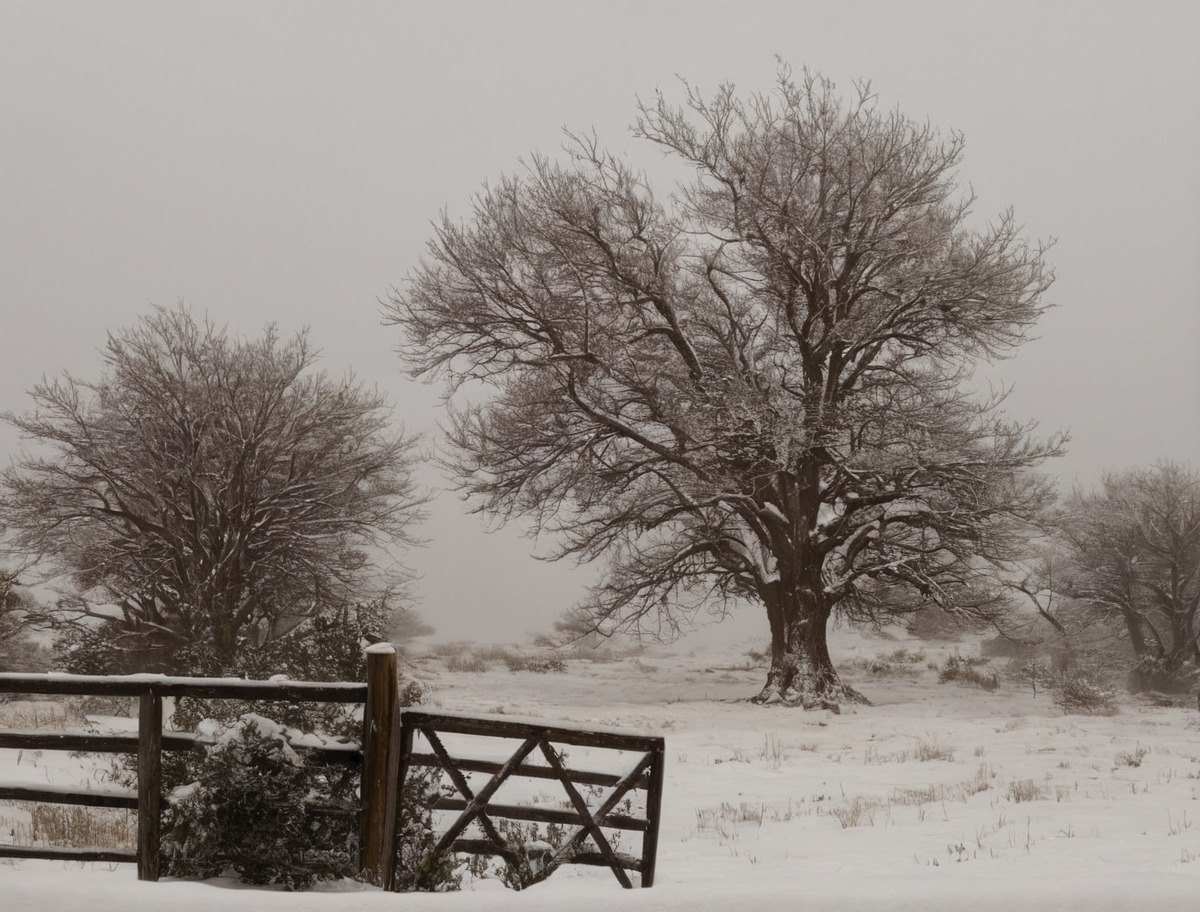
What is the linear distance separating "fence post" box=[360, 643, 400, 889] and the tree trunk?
42.3 feet

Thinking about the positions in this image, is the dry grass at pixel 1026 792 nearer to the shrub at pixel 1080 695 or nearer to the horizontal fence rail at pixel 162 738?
the horizontal fence rail at pixel 162 738

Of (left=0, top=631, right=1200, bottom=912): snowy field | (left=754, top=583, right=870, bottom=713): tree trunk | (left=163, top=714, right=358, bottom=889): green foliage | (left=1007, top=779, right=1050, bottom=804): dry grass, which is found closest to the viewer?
(left=0, top=631, right=1200, bottom=912): snowy field

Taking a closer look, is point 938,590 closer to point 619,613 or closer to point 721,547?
→ point 721,547

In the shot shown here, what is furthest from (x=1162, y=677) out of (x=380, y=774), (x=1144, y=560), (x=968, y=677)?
(x=380, y=774)

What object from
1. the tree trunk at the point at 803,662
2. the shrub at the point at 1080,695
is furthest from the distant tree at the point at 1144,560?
the tree trunk at the point at 803,662

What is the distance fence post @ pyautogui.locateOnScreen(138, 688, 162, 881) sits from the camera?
6590 millimetres

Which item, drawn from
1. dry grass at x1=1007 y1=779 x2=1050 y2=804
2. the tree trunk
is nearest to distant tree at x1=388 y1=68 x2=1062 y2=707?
the tree trunk

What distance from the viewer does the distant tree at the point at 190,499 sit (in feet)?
65.1

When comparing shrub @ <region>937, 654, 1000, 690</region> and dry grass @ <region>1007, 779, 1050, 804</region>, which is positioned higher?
dry grass @ <region>1007, 779, 1050, 804</region>

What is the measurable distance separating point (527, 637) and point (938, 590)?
67.8ft

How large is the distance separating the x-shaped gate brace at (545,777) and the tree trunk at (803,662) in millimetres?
11917

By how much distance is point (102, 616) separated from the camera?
19.9 m

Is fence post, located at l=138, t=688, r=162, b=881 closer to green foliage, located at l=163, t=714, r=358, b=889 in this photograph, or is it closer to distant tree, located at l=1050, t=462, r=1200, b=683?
green foliage, located at l=163, t=714, r=358, b=889

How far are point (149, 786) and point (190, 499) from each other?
46.4ft
